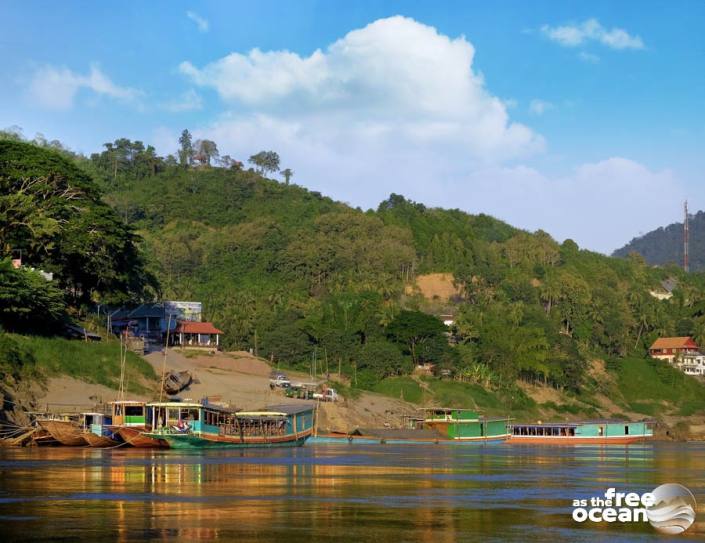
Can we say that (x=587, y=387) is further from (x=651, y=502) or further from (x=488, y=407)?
(x=651, y=502)

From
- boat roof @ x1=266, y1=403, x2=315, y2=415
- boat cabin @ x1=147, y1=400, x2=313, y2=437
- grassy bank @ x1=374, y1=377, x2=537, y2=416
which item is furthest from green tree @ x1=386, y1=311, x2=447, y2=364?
boat cabin @ x1=147, y1=400, x2=313, y2=437

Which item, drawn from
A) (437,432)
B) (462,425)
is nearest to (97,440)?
(437,432)

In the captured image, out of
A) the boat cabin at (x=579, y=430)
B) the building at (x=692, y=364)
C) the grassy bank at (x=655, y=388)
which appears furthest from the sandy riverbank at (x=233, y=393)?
the building at (x=692, y=364)

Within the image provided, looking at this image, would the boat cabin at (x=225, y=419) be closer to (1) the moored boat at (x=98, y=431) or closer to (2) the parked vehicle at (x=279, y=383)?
(1) the moored boat at (x=98, y=431)

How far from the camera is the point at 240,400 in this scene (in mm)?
88125

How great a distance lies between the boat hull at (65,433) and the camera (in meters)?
61.0

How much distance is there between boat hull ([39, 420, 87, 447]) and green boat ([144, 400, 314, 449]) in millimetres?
4299

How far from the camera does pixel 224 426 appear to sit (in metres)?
67.0

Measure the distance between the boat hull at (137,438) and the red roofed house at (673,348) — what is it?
381 ft

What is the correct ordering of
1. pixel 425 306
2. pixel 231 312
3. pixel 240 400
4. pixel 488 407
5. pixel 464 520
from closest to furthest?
pixel 464 520 < pixel 240 400 < pixel 488 407 < pixel 231 312 < pixel 425 306

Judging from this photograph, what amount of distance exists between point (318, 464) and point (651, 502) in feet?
77.4

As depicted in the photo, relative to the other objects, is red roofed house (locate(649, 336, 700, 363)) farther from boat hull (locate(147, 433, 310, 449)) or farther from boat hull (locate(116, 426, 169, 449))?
boat hull (locate(116, 426, 169, 449))

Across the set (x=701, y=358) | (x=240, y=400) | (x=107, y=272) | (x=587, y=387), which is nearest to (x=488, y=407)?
(x=587, y=387)

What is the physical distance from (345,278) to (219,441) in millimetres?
84580
